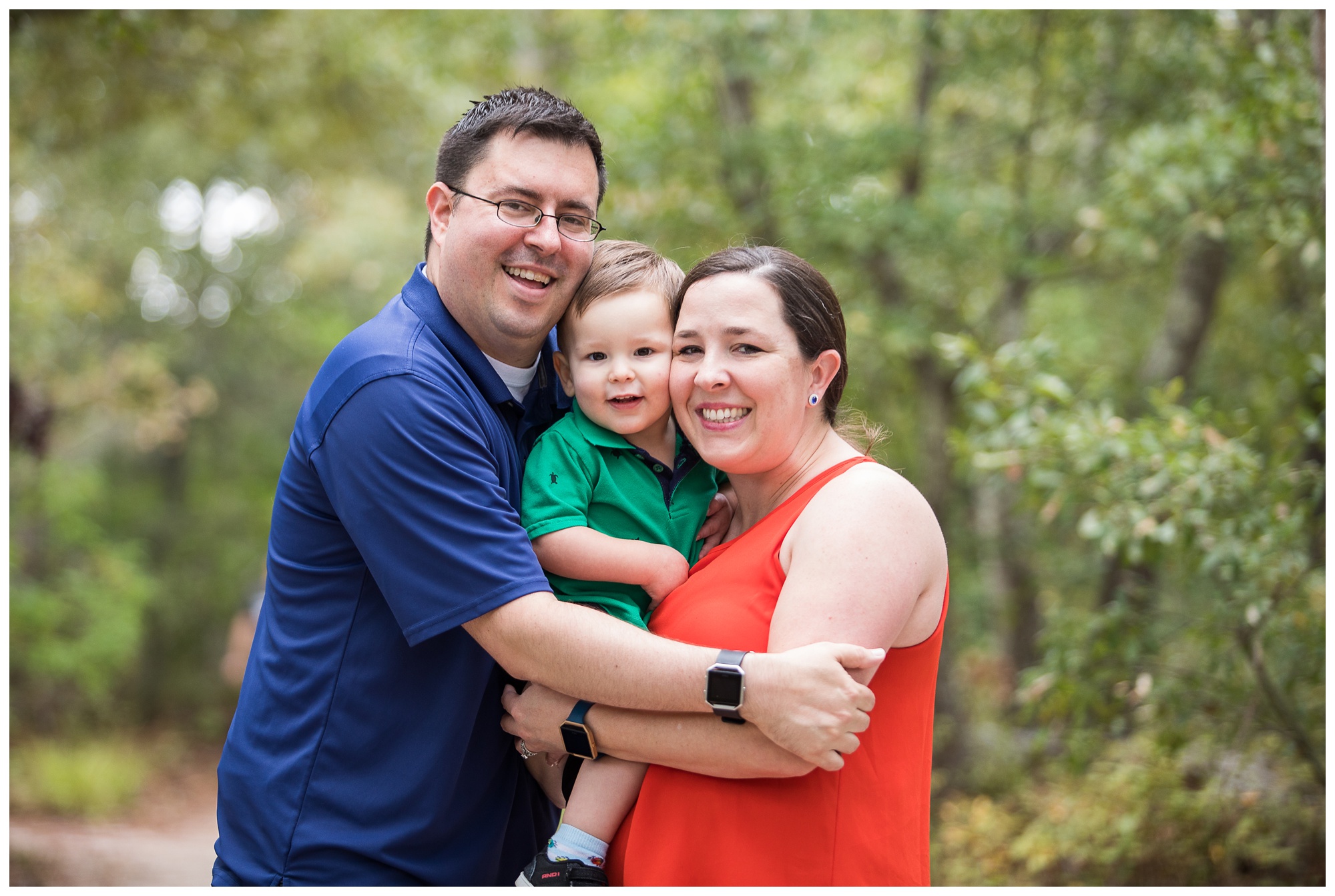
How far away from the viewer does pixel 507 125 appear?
7.69 feet

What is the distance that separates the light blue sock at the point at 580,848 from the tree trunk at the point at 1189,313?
6836 millimetres

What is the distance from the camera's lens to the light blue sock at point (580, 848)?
7.13 feet

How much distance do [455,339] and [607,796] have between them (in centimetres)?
109

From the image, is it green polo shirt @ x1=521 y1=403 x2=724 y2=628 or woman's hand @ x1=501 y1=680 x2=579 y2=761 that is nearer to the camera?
woman's hand @ x1=501 y1=680 x2=579 y2=761

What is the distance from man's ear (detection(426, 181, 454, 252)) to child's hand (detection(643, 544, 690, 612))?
96 centimetres

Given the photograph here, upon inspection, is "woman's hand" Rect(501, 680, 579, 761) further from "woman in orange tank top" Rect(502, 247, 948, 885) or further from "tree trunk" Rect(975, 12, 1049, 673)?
"tree trunk" Rect(975, 12, 1049, 673)

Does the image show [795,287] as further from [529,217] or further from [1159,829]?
[1159,829]

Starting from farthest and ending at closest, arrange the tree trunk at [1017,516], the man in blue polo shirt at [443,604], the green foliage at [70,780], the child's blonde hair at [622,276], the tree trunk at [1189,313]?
the green foliage at [70,780], the tree trunk at [1017,516], the tree trunk at [1189,313], the child's blonde hair at [622,276], the man in blue polo shirt at [443,604]

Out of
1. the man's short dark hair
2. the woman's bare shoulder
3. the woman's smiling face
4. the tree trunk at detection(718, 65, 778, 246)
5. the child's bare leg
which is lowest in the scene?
the child's bare leg

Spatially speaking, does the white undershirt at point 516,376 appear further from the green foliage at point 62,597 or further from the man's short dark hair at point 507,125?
the green foliage at point 62,597

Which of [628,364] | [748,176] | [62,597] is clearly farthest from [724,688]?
[62,597]

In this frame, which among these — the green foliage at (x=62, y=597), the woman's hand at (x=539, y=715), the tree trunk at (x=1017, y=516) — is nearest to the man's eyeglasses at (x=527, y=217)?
the woman's hand at (x=539, y=715)

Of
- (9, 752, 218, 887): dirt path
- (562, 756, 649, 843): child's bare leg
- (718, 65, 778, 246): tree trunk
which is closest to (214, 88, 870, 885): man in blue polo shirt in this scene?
(562, 756, 649, 843): child's bare leg

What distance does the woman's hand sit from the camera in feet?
6.84
